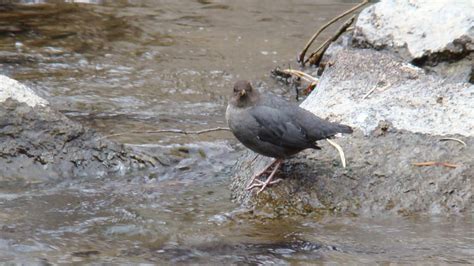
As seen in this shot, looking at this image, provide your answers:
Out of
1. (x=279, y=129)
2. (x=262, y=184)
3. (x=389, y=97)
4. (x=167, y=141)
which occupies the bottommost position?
(x=167, y=141)

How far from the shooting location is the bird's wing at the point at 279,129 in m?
4.89

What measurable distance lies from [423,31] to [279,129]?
178 centimetres

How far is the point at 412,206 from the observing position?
4922 mm

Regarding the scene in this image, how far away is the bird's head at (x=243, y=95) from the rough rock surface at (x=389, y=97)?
567 mm

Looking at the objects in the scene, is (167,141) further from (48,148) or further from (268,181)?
(268,181)

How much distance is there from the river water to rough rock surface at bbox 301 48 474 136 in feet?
2.17

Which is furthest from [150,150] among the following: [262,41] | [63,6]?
[63,6]

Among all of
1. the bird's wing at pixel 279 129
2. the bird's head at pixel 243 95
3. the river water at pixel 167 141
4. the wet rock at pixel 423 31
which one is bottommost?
the river water at pixel 167 141

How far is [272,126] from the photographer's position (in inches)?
196

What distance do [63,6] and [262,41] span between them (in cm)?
247

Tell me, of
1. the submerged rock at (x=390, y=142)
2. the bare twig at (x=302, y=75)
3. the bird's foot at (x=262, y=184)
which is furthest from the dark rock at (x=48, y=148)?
the bare twig at (x=302, y=75)

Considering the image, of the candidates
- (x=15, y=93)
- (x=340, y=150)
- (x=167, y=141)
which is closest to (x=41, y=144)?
(x=15, y=93)

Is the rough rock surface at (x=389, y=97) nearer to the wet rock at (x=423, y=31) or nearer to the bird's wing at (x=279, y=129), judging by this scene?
the wet rock at (x=423, y=31)

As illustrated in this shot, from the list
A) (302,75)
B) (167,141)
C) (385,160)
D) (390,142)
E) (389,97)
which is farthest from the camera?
(302,75)
